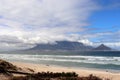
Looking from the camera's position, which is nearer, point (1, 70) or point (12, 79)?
point (12, 79)

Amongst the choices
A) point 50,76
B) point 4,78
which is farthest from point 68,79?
point 4,78

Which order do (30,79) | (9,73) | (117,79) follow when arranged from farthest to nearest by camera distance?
(117,79)
(9,73)
(30,79)

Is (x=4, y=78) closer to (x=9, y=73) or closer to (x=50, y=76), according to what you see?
(x=9, y=73)

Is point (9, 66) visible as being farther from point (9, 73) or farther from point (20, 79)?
point (20, 79)

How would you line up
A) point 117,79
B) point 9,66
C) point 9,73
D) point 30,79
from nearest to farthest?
point 30,79
point 9,73
point 117,79
point 9,66

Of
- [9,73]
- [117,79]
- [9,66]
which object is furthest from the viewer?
[9,66]

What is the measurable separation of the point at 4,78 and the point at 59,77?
2571 millimetres

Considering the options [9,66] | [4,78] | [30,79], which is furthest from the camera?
[9,66]

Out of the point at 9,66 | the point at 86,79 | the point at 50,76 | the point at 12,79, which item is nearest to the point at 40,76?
the point at 50,76

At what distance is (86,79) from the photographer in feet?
36.2

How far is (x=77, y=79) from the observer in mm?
10969

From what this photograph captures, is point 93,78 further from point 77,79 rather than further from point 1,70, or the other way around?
point 1,70

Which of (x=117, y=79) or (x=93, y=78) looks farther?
(x=117, y=79)

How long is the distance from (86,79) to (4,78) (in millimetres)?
3798
